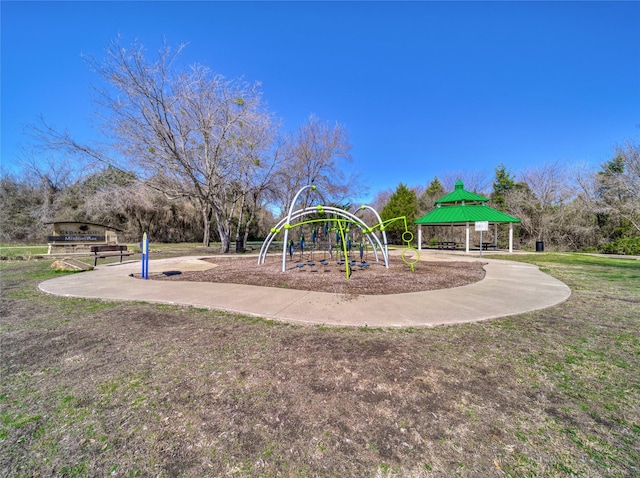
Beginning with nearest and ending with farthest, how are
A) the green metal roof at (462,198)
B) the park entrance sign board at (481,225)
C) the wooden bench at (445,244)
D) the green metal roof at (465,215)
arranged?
the park entrance sign board at (481,225) < the green metal roof at (465,215) < the green metal roof at (462,198) < the wooden bench at (445,244)

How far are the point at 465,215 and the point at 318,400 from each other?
64.4 ft

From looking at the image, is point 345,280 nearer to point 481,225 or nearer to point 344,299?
point 344,299

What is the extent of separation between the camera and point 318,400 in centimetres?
215

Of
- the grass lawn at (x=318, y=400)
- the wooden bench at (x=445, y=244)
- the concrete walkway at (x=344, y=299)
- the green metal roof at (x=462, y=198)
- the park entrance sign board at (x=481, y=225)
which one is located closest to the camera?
the grass lawn at (x=318, y=400)

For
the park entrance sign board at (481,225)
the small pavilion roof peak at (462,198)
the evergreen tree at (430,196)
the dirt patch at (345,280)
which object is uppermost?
the evergreen tree at (430,196)

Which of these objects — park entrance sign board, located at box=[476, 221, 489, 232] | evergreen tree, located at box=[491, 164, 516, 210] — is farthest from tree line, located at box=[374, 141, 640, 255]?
park entrance sign board, located at box=[476, 221, 489, 232]

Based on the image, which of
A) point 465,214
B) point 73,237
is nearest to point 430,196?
point 465,214

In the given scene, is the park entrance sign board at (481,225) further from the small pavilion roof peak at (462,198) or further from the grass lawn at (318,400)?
the grass lawn at (318,400)

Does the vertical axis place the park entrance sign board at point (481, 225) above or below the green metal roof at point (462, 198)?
below

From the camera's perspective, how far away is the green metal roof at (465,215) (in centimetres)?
1814

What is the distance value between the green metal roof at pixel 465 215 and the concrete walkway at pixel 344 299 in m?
12.0

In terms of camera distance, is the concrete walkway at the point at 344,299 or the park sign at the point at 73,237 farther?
the park sign at the point at 73,237

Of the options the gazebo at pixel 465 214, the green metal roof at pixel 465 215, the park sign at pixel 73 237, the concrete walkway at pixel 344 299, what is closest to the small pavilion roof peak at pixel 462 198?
the gazebo at pixel 465 214

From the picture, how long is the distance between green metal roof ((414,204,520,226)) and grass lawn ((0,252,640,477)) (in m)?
15.8
